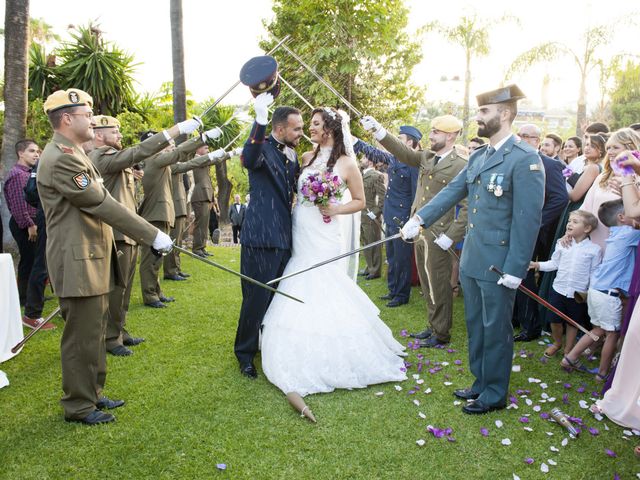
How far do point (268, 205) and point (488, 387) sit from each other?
2.47 meters

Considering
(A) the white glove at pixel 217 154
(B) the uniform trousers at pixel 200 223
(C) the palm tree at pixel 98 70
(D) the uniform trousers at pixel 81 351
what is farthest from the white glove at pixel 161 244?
(C) the palm tree at pixel 98 70

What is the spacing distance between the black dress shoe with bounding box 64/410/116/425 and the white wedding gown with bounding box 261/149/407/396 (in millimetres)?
1353

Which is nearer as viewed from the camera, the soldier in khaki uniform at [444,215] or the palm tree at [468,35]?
the soldier in khaki uniform at [444,215]

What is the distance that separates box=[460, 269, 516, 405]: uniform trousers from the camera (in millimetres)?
3973

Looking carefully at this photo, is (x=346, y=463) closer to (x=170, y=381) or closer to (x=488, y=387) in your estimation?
(x=488, y=387)

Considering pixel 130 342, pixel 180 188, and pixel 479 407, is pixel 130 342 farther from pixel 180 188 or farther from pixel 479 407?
pixel 479 407

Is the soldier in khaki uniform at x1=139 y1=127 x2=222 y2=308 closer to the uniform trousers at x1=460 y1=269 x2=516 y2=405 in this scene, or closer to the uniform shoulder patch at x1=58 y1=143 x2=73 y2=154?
the uniform shoulder patch at x1=58 y1=143 x2=73 y2=154

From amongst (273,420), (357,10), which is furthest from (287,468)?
(357,10)

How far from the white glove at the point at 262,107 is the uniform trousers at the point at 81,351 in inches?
74.7

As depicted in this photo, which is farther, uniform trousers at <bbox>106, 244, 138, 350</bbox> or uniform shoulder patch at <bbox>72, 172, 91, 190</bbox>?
uniform trousers at <bbox>106, 244, 138, 350</bbox>

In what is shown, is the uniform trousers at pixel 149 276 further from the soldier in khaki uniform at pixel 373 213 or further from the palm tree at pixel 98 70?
the palm tree at pixel 98 70

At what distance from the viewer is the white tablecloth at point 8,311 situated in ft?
16.6

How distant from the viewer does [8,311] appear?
5.23 meters

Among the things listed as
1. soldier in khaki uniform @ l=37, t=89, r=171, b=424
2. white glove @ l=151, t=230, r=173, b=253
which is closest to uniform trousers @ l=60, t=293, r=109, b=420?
soldier in khaki uniform @ l=37, t=89, r=171, b=424
